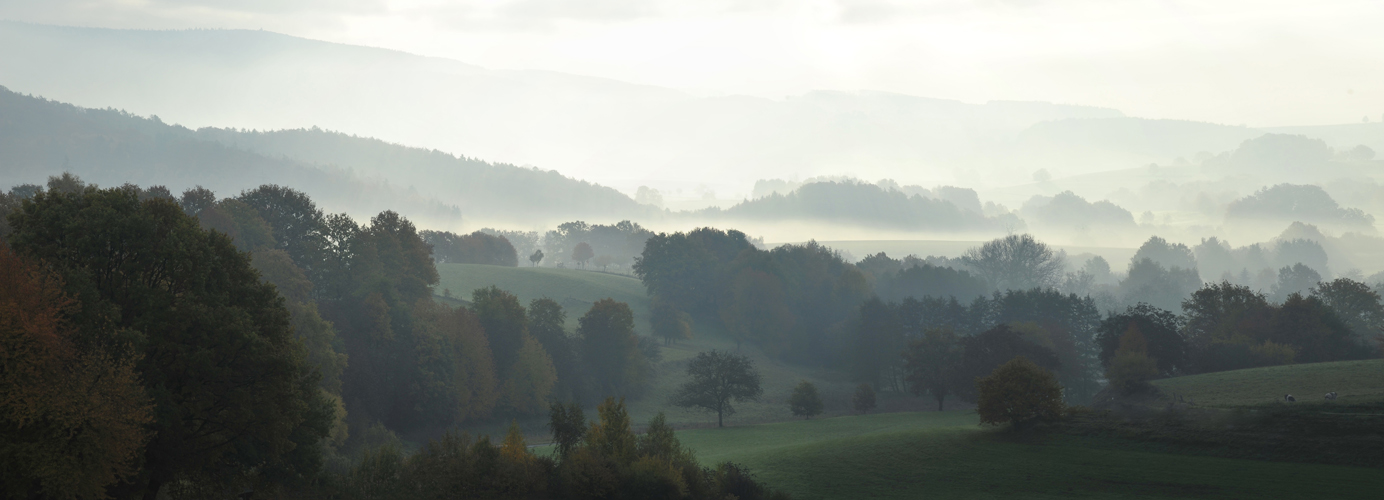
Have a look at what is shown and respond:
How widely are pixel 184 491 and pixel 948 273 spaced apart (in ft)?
479

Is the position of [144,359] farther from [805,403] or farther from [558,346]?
A: [558,346]

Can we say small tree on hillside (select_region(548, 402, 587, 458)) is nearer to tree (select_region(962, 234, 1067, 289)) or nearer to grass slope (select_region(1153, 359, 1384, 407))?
grass slope (select_region(1153, 359, 1384, 407))

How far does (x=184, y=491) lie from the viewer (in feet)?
88.2

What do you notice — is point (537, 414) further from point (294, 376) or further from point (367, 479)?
point (294, 376)

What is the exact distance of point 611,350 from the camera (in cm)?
8981

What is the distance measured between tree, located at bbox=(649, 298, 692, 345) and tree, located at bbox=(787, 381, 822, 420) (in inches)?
1398

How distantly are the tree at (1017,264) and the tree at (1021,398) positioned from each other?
416 feet

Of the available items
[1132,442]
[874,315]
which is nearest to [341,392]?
[1132,442]

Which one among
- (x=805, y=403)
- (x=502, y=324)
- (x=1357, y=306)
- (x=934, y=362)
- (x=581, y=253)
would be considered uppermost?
(x=581, y=253)

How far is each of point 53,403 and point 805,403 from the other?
62026mm

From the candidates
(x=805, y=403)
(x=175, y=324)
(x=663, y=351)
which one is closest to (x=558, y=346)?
(x=663, y=351)

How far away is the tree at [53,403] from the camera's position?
19922 millimetres

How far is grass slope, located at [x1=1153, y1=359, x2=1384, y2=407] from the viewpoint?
160 feet

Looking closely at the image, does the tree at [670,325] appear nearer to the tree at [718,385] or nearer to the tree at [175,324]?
the tree at [718,385]
